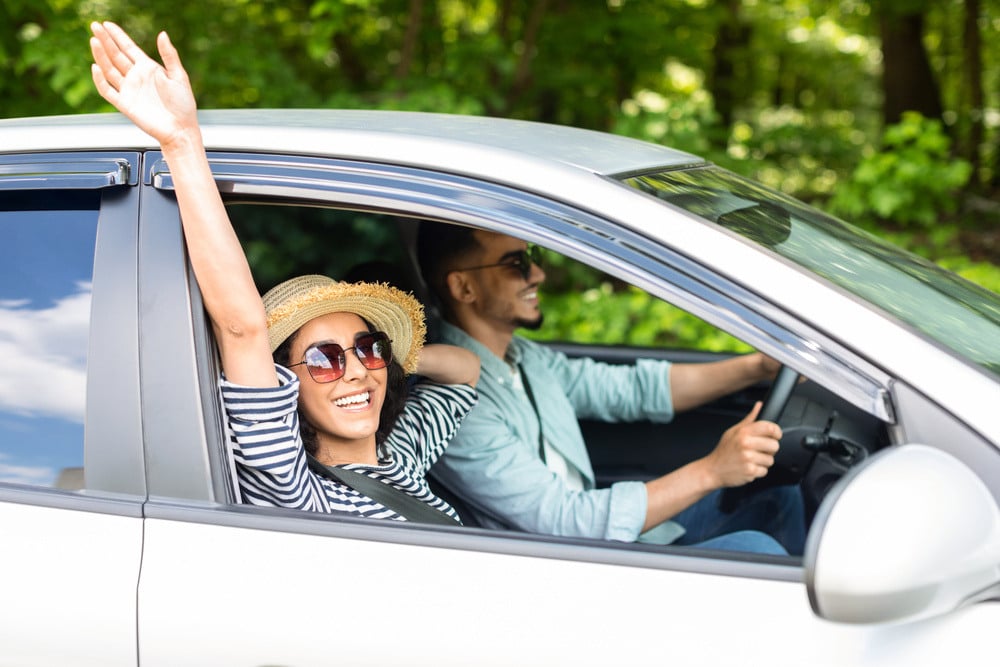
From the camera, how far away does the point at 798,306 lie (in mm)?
1418

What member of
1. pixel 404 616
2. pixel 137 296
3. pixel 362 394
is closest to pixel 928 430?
pixel 404 616

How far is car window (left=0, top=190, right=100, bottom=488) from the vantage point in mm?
1632

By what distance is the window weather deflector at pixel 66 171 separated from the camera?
1.64m

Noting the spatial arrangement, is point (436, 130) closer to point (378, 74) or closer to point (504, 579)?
point (504, 579)

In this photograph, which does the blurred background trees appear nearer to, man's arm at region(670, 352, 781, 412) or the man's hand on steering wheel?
man's arm at region(670, 352, 781, 412)

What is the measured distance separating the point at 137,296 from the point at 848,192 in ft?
19.4

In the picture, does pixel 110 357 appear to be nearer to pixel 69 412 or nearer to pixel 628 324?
pixel 69 412

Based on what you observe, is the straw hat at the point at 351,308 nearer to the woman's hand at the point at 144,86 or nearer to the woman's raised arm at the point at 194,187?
the woman's raised arm at the point at 194,187

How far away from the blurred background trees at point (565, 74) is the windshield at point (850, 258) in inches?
130

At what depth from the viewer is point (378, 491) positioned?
195 centimetres

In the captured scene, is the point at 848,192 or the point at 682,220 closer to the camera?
the point at 682,220

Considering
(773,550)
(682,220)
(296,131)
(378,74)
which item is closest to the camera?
(682,220)

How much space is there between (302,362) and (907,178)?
5.49m

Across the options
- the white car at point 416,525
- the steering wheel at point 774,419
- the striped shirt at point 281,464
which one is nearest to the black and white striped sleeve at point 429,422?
the striped shirt at point 281,464
